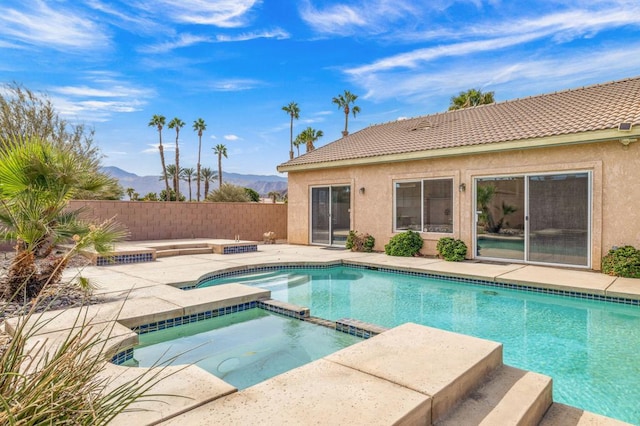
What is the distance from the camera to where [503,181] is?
1006cm

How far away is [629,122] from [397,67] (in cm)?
1164

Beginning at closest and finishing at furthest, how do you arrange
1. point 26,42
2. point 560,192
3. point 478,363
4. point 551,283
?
point 478,363, point 551,283, point 560,192, point 26,42

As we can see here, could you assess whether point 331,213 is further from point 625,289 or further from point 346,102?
point 346,102

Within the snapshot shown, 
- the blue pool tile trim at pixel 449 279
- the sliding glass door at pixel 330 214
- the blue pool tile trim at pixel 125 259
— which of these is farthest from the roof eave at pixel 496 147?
the blue pool tile trim at pixel 125 259

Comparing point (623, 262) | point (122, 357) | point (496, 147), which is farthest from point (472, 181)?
point (122, 357)

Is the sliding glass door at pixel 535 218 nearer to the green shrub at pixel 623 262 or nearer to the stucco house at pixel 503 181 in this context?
the stucco house at pixel 503 181

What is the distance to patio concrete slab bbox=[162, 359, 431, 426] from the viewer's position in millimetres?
2369

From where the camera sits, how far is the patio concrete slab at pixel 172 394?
95.5 inches

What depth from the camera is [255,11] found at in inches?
503

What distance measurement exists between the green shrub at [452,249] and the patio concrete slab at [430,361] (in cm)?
682

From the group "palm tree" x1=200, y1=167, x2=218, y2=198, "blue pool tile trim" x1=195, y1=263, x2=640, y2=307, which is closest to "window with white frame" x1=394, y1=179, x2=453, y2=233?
"blue pool tile trim" x1=195, y1=263, x2=640, y2=307

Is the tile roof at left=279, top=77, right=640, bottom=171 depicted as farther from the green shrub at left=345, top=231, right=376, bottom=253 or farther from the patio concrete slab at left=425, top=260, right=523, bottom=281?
the patio concrete slab at left=425, top=260, right=523, bottom=281

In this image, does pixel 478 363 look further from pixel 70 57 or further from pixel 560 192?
pixel 70 57

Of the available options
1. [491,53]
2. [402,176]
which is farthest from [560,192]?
[491,53]
